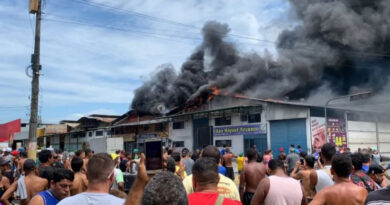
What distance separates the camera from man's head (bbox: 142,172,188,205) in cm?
164

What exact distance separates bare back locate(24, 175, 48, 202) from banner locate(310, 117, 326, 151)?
2152cm

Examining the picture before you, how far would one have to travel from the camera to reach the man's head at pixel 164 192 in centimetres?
164

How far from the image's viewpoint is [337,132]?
83.9ft

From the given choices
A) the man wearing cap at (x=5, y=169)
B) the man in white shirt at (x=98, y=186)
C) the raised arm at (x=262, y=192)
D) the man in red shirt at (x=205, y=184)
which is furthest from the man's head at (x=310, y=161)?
the man wearing cap at (x=5, y=169)

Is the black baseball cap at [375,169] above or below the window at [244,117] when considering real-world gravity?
below

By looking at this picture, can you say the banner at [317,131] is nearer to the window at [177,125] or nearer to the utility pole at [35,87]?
the window at [177,125]

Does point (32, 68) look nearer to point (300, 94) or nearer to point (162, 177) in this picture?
point (162, 177)

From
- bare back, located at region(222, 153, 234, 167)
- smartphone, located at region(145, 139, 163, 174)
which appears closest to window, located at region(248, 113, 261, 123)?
bare back, located at region(222, 153, 234, 167)

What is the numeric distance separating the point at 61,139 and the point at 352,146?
3775 centimetres

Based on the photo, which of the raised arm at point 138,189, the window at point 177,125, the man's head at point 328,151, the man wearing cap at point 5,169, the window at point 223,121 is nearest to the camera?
the raised arm at point 138,189

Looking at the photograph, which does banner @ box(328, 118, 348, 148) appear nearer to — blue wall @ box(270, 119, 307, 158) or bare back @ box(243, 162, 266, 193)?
blue wall @ box(270, 119, 307, 158)

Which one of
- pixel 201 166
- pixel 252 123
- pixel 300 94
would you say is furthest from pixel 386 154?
pixel 201 166

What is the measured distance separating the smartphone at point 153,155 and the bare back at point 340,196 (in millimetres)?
1660

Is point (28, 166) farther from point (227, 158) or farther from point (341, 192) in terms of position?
point (227, 158)
